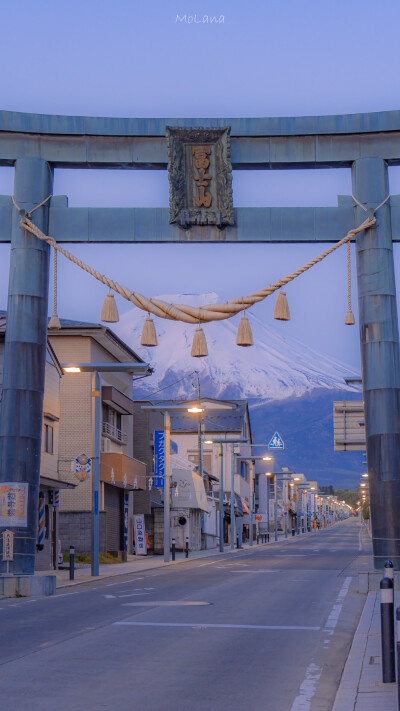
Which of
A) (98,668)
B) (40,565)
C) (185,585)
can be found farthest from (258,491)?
(98,668)

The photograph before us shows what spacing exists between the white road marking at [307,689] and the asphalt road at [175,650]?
2 cm

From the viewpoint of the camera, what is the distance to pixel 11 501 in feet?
68.0

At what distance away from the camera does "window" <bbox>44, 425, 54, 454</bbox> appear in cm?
3866

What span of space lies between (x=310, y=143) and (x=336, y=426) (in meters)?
16.1

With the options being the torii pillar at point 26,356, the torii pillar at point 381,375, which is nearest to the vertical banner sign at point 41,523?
the torii pillar at point 26,356

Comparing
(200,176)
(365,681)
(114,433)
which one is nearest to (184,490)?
(114,433)

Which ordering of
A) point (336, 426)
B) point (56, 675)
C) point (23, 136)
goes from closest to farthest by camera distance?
point (56, 675) < point (23, 136) < point (336, 426)

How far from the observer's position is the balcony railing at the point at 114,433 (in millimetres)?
50797

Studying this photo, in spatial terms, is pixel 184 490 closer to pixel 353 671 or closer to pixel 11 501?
pixel 11 501

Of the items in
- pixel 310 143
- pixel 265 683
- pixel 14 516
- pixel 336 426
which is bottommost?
pixel 265 683

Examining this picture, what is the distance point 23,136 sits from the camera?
73.0ft

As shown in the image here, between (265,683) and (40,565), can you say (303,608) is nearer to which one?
(265,683)

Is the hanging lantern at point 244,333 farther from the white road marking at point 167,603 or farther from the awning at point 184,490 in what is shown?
the awning at point 184,490

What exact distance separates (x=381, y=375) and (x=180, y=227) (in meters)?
5.52
